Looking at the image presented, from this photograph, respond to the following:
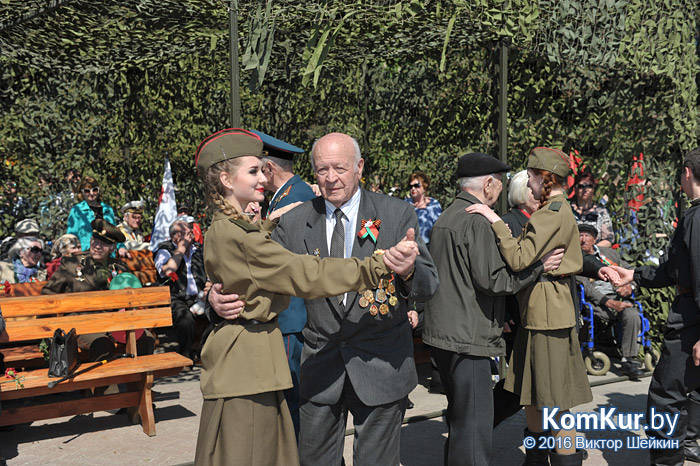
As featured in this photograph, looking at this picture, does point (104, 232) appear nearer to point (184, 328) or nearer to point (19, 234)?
point (184, 328)

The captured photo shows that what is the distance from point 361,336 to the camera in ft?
10.5

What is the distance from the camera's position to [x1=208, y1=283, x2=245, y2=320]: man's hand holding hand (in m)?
2.88

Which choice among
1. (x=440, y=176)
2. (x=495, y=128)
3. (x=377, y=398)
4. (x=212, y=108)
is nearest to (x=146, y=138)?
(x=212, y=108)

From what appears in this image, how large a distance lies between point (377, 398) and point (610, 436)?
3.02 m

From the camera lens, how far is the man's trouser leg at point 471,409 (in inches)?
153

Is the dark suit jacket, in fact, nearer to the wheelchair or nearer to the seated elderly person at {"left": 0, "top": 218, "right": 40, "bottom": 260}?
the wheelchair

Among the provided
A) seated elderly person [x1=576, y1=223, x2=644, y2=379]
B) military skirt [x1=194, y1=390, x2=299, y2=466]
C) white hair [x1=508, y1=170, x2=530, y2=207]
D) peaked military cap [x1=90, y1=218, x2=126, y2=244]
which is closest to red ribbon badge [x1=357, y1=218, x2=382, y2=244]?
military skirt [x1=194, y1=390, x2=299, y2=466]

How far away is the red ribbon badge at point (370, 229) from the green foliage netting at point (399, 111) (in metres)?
2.32

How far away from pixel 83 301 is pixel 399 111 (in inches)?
202

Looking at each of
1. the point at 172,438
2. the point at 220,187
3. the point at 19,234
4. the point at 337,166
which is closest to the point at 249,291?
the point at 220,187

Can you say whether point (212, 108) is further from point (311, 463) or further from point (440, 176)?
point (311, 463)

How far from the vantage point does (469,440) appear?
3.89m

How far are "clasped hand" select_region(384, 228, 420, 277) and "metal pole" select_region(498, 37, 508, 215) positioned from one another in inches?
150

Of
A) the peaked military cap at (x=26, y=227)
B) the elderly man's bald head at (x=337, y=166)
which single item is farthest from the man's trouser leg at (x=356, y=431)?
the peaked military cap at (x=26, y=227)
